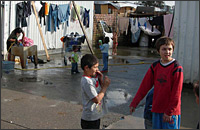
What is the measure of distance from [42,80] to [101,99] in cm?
546

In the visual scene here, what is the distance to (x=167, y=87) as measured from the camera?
2973 millimetres

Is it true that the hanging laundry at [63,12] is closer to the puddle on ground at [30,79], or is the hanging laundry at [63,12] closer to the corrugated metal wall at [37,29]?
the corrugated metal wall at [37,29]

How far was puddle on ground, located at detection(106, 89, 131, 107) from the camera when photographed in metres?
6.14

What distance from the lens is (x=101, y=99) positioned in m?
3.14

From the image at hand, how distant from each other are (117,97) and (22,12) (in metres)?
8.53

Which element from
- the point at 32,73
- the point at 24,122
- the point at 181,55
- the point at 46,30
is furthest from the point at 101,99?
the point at 46,30

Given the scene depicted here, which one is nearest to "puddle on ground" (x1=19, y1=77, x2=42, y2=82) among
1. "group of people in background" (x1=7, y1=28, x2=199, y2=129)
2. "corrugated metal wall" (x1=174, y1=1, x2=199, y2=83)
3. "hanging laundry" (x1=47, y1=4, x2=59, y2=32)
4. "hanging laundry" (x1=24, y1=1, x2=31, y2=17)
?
"corrugated metal wall" (x1=174, y1=1, x2=199, y2=83)

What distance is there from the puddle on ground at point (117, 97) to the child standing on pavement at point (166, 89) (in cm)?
294

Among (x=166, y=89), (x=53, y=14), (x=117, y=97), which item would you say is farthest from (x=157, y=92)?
(x=53, y=14)

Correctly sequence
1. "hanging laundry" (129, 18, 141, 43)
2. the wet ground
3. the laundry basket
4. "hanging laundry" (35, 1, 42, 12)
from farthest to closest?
"hanging laundry" (129, 18, 141, 43)
"hanging laundry" (35, 1, 42, 12)
the laundry basket
the wet ground

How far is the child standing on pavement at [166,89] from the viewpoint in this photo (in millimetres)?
2891

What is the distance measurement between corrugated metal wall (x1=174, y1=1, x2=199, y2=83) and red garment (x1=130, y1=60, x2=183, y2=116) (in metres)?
4.87

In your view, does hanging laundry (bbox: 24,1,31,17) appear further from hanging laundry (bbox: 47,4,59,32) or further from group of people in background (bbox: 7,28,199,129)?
group of people in background (bbox: 7,28,199,129)

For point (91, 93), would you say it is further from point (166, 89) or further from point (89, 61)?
point (166, 89)
